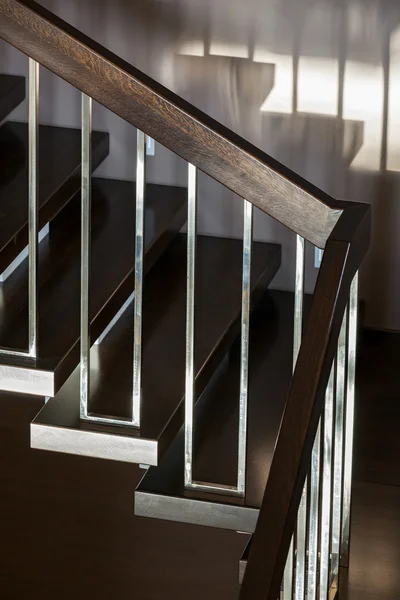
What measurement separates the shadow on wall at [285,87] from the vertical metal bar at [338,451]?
1342 mm

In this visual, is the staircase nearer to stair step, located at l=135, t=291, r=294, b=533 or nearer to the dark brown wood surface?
stair step, located at l=135, t=291, r=294, b=533

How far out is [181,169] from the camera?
3504 mm

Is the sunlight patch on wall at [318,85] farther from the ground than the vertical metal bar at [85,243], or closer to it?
farther from the ground

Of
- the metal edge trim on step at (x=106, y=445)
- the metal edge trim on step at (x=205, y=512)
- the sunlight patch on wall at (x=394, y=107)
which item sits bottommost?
the metal edge trim on step at (x=205, y=512)

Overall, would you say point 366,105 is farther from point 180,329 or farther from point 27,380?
point 27,380

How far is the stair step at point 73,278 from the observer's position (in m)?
2.33

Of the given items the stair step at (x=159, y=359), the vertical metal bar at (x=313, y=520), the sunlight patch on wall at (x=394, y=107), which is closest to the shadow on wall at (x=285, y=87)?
the sunlight patch on wall at (x=394, y=107)

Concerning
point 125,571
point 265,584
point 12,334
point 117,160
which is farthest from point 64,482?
point 265,584

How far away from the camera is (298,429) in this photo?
1.60 metres

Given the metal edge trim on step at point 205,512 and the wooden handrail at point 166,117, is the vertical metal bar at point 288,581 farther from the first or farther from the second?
the wooden handrail at point 166,117

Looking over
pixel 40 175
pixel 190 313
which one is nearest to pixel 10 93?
pixel 40 175

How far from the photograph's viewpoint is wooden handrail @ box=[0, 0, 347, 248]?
195 cm

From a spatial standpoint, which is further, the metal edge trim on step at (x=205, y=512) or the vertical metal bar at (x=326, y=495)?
the metal edge trim on step at (x=205, y=512)

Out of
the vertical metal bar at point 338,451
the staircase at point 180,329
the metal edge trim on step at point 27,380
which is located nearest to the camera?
the staircase at point 180,329
